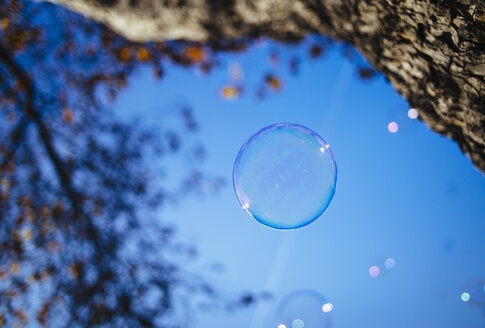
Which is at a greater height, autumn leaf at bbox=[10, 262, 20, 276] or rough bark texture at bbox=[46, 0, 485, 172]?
rough bark texture at bbox=[46, 0, 485, 172]

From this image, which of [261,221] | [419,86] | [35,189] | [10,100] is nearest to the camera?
[419,86]

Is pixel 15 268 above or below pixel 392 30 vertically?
below

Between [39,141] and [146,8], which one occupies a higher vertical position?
[146,8]

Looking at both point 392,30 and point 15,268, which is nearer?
point 392,30

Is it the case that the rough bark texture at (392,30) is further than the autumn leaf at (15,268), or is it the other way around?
the autumn leaf at (15,268)

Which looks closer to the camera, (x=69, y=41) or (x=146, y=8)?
(x=146, y=8)

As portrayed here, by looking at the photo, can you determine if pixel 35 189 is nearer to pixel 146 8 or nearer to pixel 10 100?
pixel 10 100

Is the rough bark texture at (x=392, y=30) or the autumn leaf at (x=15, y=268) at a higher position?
the rough bark texture at (x=392, y=30)

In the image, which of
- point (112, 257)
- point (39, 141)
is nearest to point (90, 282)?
point (112, 257)
